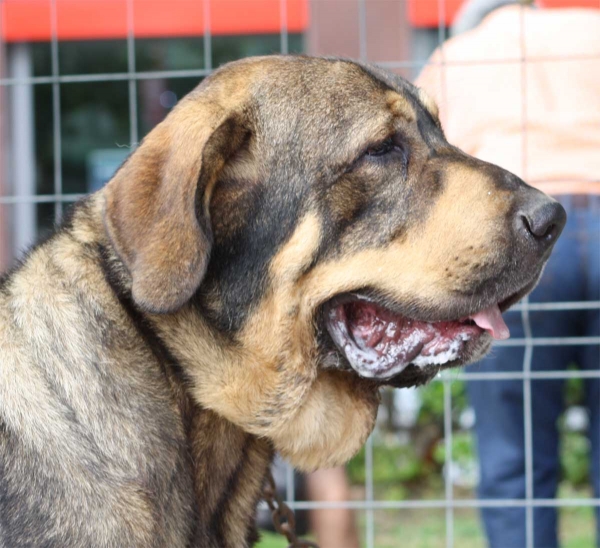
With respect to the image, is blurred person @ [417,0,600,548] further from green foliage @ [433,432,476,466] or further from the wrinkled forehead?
green foliage @ [433,432,476,466]

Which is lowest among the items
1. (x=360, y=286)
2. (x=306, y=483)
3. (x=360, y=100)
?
(x=306, y=483)

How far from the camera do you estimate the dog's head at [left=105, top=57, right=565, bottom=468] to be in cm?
261

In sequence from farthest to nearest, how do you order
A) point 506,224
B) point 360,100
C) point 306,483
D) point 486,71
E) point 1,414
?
point 306,483, point 486,71, point 360,100, point 506,224, point 1,414

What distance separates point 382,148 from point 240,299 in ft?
1.99

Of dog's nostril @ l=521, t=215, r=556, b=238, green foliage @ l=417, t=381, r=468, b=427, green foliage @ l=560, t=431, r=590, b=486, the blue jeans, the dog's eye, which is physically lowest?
green foliage @ l=560, t=431, r=590, b=486

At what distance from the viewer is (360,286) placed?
8.77 feet

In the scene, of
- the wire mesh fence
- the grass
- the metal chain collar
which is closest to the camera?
the metal chain collar

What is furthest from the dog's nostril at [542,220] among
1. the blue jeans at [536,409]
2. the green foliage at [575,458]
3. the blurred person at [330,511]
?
the green foliage at [575,458]

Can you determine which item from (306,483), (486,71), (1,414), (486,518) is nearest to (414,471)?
(306,483)

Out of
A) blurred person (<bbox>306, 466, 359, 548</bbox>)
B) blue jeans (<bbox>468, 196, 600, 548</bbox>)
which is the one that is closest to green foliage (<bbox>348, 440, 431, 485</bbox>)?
blurred person (<bbox>306, 466, 359, 548</bbox>)

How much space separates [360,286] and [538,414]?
6.58 ft

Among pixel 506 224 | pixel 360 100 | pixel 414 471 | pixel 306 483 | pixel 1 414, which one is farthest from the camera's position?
pixel 414 471

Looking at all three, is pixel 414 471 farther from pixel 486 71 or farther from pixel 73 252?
pixel 73 252

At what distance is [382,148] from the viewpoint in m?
2.76
